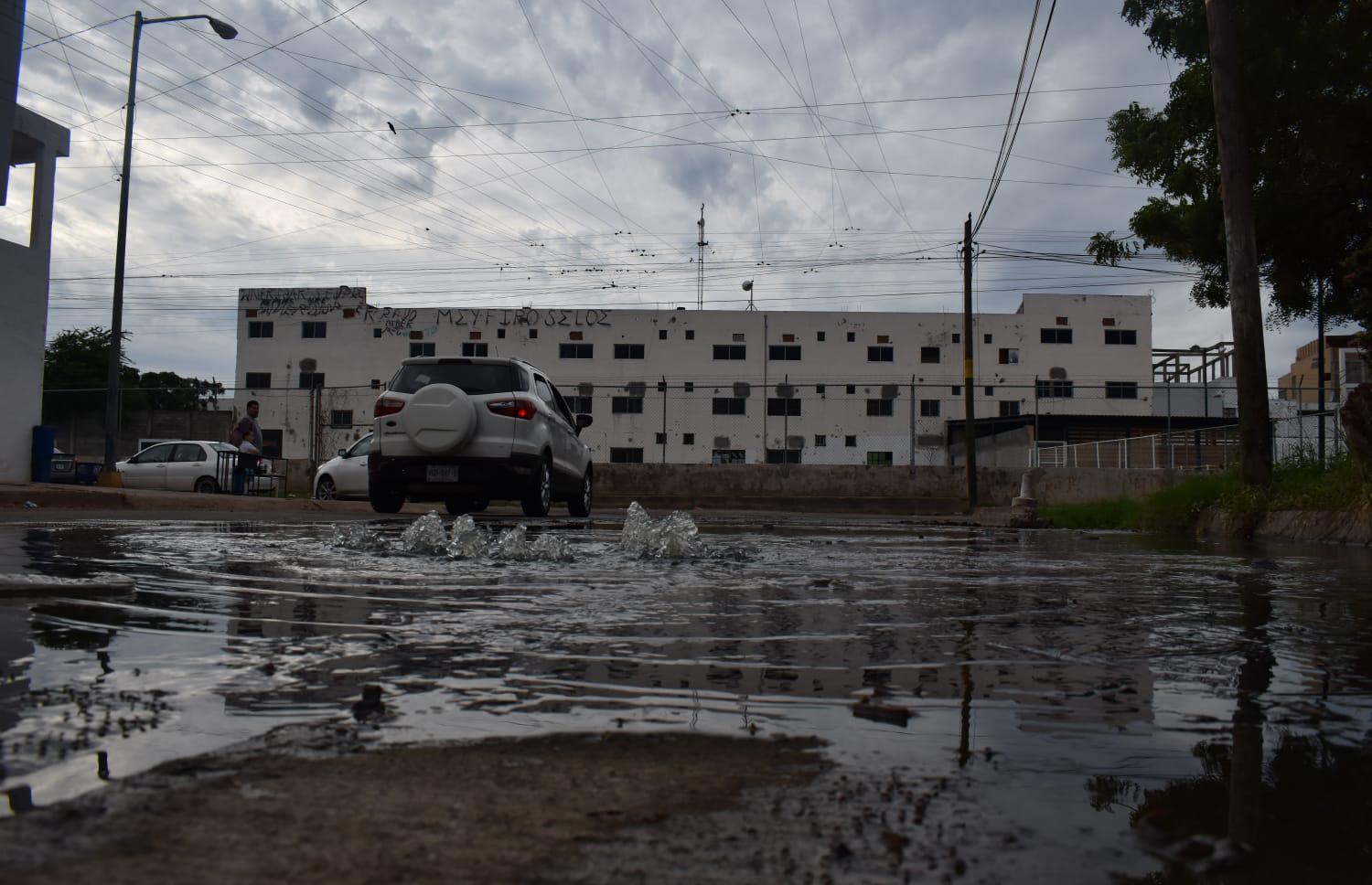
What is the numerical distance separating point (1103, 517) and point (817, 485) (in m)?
11.0

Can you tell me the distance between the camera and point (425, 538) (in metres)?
6.14

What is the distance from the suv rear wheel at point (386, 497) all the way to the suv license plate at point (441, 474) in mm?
621

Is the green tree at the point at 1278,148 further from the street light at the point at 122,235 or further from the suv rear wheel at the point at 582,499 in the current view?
the street light at the point at 122,235

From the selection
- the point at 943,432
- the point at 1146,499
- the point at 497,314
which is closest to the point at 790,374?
the point at 943,432

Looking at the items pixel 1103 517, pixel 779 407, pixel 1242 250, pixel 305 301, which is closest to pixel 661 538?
pixel 1242 250

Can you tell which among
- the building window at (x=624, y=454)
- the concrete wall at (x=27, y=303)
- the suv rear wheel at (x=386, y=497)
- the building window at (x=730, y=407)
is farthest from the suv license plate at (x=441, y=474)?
the building window at (x=624, y=454)

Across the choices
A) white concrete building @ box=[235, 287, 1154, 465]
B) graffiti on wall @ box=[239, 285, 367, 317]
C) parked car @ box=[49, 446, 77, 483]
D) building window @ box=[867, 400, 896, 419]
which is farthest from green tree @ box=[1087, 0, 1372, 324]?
graffiti on wall @ box=[239, 285, 367, 317]

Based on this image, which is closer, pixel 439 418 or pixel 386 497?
pixel 439 418

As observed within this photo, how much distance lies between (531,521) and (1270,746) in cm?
932

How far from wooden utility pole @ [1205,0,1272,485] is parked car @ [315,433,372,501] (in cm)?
1510

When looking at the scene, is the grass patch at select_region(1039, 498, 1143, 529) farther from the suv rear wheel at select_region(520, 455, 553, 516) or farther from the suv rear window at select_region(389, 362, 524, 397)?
the suv rear window at select_region(389, 362, 524, 397)

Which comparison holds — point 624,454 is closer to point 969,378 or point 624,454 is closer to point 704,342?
point 704,342

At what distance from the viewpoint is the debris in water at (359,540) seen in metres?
6.12

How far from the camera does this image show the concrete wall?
58.4 ft
